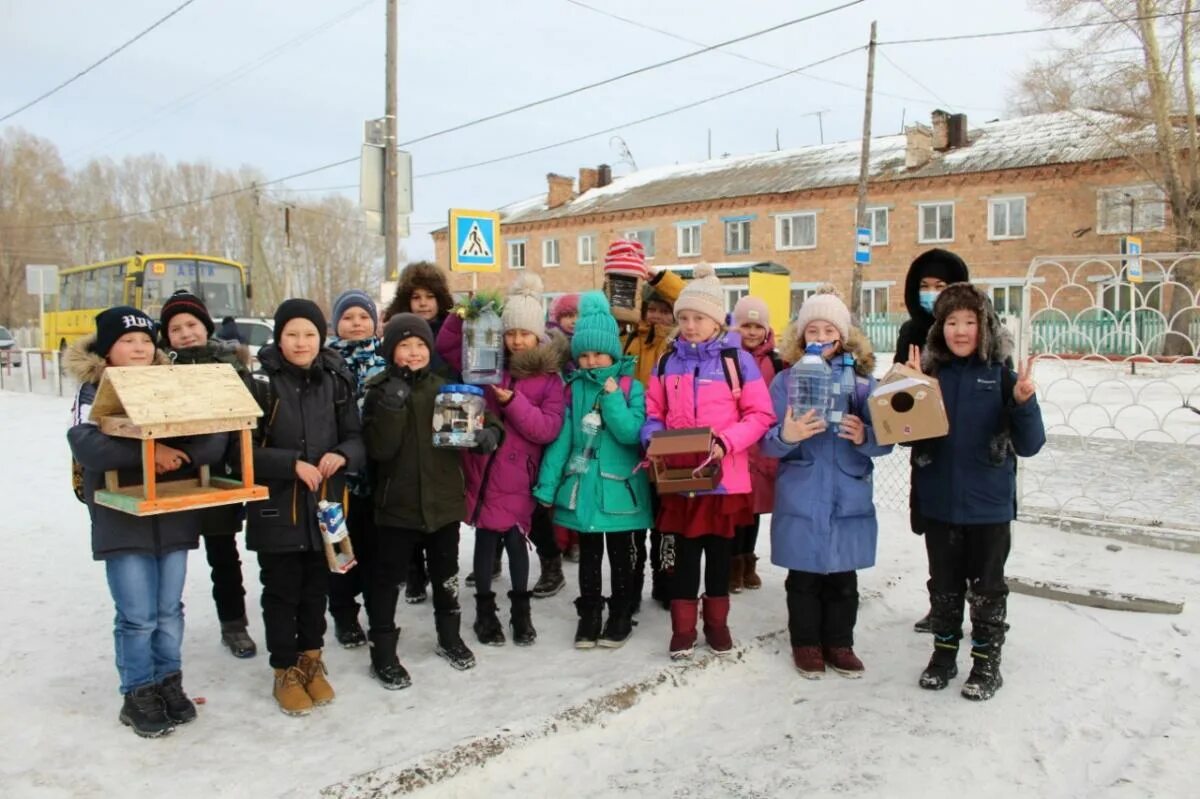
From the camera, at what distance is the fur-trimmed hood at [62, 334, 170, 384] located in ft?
11.1

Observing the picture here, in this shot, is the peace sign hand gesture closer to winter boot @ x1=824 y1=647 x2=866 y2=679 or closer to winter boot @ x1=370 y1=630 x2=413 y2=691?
winter boot @ x1=824 y1=647 x2=866 y2=679

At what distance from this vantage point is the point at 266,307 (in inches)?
2083

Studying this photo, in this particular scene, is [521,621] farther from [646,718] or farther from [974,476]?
[974,476]

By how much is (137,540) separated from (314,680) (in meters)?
0.94

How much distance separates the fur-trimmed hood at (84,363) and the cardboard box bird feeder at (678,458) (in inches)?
88.5

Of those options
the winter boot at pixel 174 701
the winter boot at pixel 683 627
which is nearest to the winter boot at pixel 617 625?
the winter boot at pixel 683 627

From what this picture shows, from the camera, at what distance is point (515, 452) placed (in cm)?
436

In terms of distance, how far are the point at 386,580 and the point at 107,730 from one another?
1191 millimetres

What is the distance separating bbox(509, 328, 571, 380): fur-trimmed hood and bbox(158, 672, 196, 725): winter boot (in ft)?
6.50

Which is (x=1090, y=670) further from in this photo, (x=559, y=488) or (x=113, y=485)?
(x=113, y=485)

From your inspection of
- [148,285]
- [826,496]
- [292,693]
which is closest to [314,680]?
[292,693]

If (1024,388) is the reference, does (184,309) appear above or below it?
above

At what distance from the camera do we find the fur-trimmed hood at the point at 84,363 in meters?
3.38

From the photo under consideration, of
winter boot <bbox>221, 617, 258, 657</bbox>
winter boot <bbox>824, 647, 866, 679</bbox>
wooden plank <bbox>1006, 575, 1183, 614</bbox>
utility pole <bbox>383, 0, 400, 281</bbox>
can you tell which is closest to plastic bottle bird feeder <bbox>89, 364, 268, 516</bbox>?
winter boot <bbox>221, 617, 258, 657</bbox>
